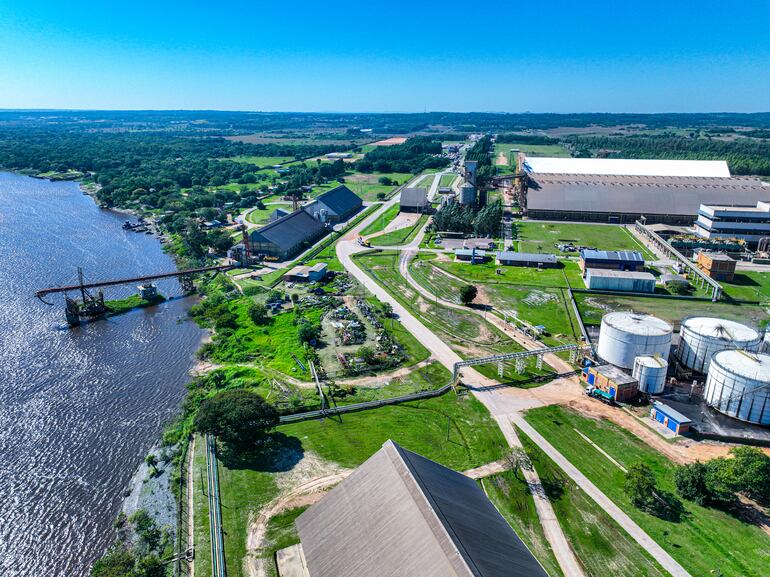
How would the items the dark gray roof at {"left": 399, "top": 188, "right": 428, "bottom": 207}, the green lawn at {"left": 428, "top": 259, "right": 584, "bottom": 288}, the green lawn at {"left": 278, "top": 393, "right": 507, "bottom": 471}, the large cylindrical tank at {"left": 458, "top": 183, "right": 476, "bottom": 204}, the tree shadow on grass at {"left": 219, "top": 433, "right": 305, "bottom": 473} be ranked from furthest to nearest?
the dark gray roof at {"left": 399, "top": 188, "right": 428, "bottom": 207} < the large cylindrical tank at {"left": 458, "top": 183, "right": 476, "bottom": 204} < the green lawn at {"left": 428, "top": 259, "right": 584, "bottom": 288} < the green lawn at {"left": 278, "top": 393, "right": 507, "bottom": 471} < the tree shadow on grass at {"left": 219, "top": 433, "right": 305, "bottom": 473}

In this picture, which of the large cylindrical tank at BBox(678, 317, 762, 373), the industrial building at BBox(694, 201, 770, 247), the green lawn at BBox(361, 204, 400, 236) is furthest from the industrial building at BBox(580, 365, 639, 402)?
the green lawn at BBox(361, 204, 400, 236)

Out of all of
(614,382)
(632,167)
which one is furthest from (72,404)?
(632,167)

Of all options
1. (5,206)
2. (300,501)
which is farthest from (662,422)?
(5,206)

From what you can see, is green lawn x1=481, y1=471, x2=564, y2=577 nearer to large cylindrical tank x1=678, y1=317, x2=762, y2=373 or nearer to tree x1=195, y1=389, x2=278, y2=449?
tree x1=195, y1=389, x2=278, y2=449

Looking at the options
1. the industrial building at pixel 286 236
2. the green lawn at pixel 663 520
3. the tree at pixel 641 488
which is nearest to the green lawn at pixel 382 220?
the industrial building at pixel 286 236

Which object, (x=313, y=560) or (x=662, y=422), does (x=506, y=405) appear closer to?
(x=662, y=422)

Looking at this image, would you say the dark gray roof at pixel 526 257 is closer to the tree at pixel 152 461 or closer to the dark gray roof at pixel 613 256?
the dark gray roof at pixel 613 256
